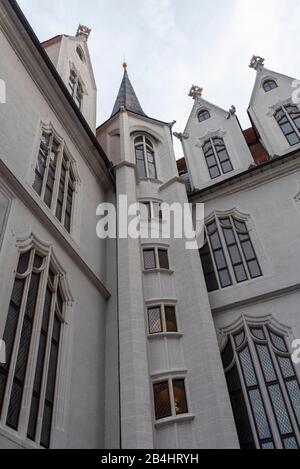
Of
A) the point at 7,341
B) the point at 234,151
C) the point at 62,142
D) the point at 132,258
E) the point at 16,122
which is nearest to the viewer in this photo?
the point at 7,341

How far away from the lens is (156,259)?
13.1 metres

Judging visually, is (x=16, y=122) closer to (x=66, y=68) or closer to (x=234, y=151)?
(x=66, y=68)

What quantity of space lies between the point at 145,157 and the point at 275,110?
19.0 ft

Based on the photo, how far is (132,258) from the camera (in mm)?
12547

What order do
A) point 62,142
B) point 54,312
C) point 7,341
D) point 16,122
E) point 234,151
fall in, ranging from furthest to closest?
point 234,151 → point 62,142 → point 16,122 → point 54,312 → point 7,341

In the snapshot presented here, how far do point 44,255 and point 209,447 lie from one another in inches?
212

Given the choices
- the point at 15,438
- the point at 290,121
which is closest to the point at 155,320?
the point at 15,438

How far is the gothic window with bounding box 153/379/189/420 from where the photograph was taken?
32.0 ft

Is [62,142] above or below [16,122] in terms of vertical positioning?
above

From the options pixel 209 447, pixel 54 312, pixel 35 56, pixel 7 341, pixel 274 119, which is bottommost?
pixel 209 447

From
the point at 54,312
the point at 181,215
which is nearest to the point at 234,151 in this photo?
the point at 181,215

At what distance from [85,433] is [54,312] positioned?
8.50 ft

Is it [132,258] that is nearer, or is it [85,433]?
[85,433]

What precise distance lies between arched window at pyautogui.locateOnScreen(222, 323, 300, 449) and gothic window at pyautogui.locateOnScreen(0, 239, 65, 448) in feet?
14.9
